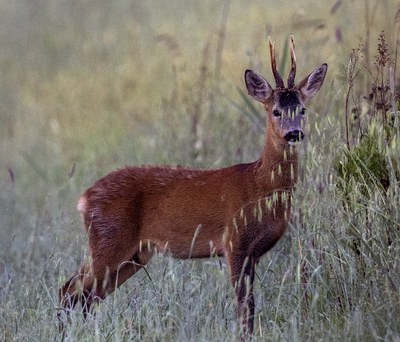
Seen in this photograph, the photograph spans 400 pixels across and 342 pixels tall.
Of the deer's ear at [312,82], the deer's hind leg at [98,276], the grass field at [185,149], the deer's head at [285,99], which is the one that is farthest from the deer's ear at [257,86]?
the deer's hind leg at [98,276]

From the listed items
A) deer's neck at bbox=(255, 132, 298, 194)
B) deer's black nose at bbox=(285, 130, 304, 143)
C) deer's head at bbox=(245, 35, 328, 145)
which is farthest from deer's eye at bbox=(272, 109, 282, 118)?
deer's black nose at bbox=(285, 130, 304, 143)

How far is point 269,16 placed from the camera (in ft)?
49.2

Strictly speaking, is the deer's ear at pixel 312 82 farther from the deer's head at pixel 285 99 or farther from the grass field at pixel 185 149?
the grass field at pixel 185 149

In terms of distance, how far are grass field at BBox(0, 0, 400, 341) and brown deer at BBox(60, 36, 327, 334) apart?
141mm

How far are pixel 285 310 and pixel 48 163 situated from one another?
254 inches

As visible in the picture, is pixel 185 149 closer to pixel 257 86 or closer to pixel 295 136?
pixel 257 86

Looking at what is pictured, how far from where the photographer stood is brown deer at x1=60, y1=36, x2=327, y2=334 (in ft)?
22.9

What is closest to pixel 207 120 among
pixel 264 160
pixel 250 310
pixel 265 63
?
pixel 265 63

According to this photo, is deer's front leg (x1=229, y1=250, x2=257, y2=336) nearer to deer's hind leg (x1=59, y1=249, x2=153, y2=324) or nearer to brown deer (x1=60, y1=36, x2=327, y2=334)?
brown deer (x1=60, y1=36, x2=327, y2=334)

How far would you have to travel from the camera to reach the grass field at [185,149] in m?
6.12

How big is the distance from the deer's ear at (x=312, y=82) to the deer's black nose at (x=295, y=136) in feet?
1.61

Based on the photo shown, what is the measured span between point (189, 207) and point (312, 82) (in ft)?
3.38

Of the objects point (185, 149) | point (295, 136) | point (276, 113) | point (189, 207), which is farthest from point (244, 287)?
point (185, 149)

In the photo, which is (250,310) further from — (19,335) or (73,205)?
(73,205)
